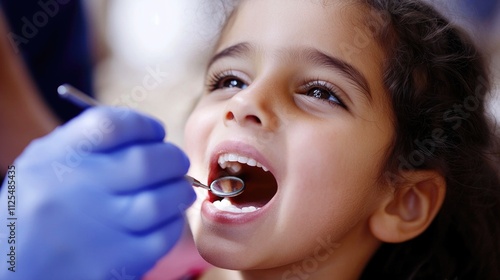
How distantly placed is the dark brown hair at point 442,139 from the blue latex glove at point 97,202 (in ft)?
1.32

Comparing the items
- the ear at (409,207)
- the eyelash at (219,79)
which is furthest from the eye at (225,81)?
the ear at (409,207)

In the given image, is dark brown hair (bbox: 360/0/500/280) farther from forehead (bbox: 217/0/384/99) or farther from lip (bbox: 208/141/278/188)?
lip (bbox: 208/141/278/188)

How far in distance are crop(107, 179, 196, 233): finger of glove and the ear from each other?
0.37 meters

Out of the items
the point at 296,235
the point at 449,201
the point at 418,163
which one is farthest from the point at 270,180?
the point at 449,201

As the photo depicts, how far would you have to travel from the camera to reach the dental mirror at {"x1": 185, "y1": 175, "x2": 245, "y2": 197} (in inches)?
39.0

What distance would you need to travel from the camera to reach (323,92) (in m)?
1.00

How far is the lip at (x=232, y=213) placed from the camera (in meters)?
0.92

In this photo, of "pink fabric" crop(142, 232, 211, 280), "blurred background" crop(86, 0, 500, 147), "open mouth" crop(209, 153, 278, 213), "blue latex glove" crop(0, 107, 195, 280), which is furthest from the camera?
A: "blurred background" crop(86, 0, 500, 147)

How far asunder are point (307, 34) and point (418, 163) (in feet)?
1.06

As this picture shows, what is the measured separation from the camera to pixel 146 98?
8.09ft

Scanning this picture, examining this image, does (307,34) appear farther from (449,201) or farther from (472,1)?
(472,1)

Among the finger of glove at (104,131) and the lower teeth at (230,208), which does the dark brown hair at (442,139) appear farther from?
the finger of glove at (104,131)

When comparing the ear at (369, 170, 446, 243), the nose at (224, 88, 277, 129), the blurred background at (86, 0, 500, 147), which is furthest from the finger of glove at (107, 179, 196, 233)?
the blurred background at (86, 0, 500, 147)

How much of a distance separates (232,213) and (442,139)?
1.43 ft
